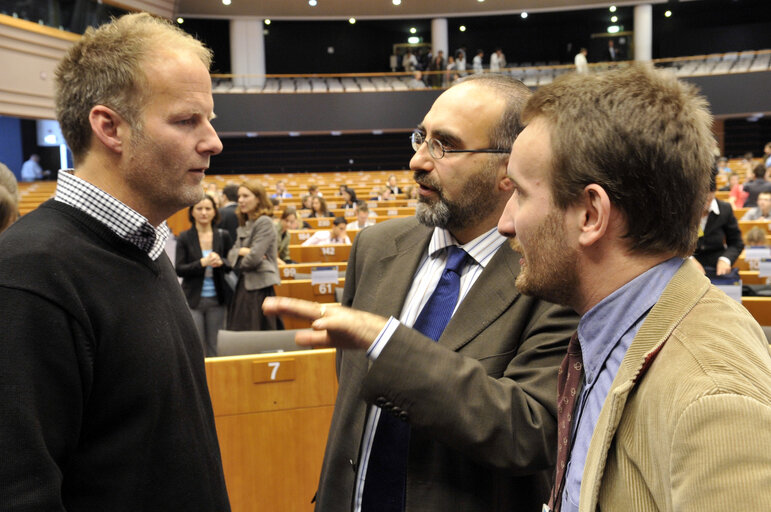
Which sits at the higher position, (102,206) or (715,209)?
(102,206)

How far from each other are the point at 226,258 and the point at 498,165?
12.5 ft

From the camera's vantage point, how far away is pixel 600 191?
896mm

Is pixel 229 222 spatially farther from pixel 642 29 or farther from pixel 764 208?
pixel 642 29

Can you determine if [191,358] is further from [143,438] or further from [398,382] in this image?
[398,382]

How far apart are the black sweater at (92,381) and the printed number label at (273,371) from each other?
158 centimetres

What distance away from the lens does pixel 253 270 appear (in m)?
4.98

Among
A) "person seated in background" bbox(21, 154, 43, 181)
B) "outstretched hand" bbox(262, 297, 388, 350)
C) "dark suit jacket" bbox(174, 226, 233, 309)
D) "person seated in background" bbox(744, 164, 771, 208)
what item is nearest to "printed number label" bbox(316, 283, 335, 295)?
"dark suit jacket" bbox(174, 226, 233, 309)

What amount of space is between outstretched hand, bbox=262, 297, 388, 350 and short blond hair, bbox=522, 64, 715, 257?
1.29ft

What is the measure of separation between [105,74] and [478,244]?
2.84ft

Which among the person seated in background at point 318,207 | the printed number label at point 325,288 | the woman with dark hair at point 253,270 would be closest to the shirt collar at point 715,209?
the printed number label at point 325,288

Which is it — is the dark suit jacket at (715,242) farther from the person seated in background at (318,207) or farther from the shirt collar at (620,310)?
the person seated in background at (318,207)

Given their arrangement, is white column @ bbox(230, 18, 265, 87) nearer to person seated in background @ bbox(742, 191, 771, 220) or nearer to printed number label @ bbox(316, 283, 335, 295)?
person seated in background @ bbox(742, 191, 771, 220)

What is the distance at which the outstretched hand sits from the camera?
1.09m

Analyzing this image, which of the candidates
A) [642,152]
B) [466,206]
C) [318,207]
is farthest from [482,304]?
[318,207]
